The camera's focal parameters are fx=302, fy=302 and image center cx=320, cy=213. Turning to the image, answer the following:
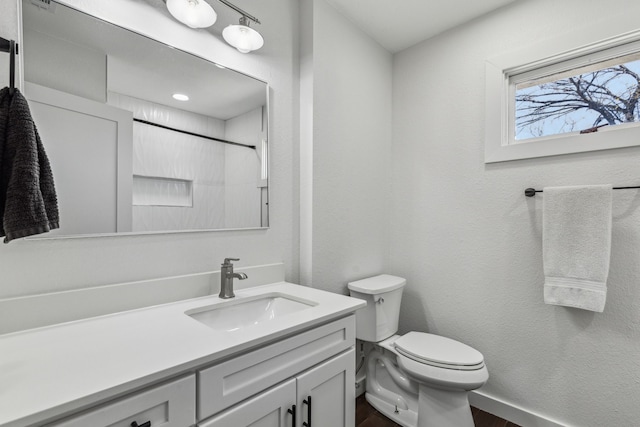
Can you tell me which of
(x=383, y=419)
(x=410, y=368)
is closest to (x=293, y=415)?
(x=410, y=368)

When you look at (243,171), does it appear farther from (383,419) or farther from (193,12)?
(383,419)

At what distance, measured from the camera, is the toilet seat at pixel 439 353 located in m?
1.47

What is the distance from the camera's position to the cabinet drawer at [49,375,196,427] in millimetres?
619

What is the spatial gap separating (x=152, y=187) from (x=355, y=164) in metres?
1.21

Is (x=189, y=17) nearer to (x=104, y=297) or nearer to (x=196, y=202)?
(x=196, y=202)

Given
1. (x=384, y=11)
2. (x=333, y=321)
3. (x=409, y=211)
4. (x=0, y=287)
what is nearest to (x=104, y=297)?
(x=0, y=287)

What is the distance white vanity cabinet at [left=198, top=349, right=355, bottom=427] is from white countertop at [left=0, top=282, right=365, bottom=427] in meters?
0.18

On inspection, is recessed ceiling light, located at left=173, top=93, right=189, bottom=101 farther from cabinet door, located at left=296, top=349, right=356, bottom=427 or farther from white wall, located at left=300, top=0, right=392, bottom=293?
cabinet door, located at left=296, top=349, right=356, bottom=427

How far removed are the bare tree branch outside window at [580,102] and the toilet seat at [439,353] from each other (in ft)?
4.16

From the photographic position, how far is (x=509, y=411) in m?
1.72

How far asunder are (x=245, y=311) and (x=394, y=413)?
112cm

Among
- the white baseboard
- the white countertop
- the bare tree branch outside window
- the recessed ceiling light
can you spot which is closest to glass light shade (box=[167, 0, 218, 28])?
the recessed ceiling light

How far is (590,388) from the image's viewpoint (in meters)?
1.50

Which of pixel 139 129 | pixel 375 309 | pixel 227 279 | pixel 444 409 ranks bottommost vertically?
pixel 444 409
